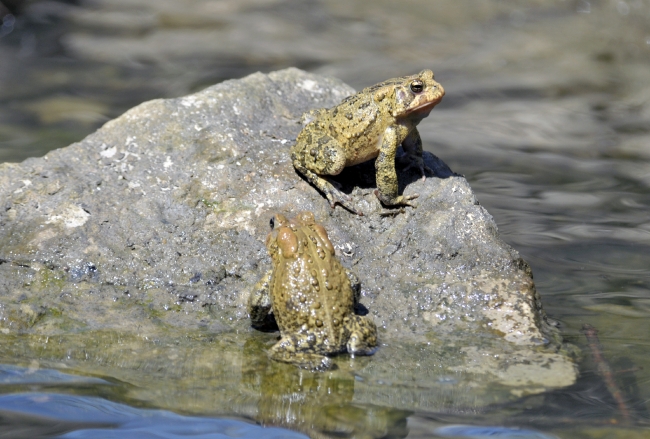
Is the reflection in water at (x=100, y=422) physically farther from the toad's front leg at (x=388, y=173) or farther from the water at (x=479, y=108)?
the toad's front leg at (x=388, y=173)

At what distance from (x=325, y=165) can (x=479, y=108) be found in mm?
7477

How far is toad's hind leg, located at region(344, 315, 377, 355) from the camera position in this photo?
16.3ft

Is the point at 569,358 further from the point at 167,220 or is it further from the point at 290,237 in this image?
the point at 167,220

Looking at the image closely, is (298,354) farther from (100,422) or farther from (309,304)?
(100,422)

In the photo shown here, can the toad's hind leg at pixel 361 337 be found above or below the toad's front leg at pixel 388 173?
below

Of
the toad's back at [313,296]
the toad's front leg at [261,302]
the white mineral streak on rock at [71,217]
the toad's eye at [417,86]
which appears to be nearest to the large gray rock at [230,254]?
the white mineral streak on rock at [71,217]

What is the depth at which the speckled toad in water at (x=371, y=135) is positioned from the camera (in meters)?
6.05

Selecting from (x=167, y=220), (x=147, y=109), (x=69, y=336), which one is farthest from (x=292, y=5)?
(x=69, y=336)

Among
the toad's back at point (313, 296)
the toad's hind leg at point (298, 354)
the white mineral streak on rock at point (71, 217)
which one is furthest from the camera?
the white mineral streak on rock at point (71, 217)

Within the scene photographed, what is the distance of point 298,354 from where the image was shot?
15.9 ft

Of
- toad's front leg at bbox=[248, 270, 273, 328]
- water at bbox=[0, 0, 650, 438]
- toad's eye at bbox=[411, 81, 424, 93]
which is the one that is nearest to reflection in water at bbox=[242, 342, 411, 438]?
water at bbox=[0, 0, 650, 438]

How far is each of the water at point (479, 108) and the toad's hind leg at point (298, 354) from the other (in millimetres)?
128

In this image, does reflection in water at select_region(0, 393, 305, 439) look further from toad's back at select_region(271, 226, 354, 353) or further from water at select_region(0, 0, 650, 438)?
toad's back at select_region(271, 226, 354, 353)

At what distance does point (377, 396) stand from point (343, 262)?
1.34 m
